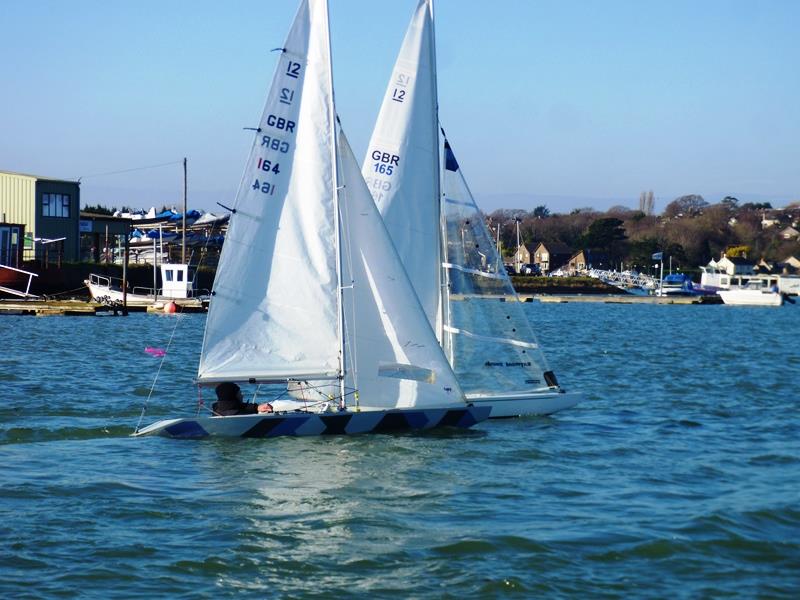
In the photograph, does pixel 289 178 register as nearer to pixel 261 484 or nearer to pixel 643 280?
pixel 261 484

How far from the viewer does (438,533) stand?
13578 millimetres

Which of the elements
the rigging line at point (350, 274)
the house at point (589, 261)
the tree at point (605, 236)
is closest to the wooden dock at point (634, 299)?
the house at point (589, 261)

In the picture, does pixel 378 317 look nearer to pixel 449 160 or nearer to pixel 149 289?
pixel 449 160

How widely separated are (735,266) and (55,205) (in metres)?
112

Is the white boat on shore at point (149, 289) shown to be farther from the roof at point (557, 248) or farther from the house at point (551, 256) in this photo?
the roof at point (557, 248)

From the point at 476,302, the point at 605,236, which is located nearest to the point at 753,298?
the point at 605,236

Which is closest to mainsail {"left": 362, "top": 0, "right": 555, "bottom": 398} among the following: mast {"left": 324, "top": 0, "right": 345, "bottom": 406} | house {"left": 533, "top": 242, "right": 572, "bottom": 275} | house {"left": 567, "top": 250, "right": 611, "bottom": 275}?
mast {"left": 324, "top": 0, "right": 345, "bottom": 406}

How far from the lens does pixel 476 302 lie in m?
21.3

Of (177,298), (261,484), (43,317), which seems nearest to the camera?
(261,484)

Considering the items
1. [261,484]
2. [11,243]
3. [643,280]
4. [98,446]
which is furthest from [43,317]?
[643,280]

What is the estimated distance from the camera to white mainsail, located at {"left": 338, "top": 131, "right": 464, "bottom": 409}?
18891 mm

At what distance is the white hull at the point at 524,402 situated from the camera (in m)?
21.1

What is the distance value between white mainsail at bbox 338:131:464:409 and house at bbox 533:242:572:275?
16135 centimetres

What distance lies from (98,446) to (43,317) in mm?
38437
